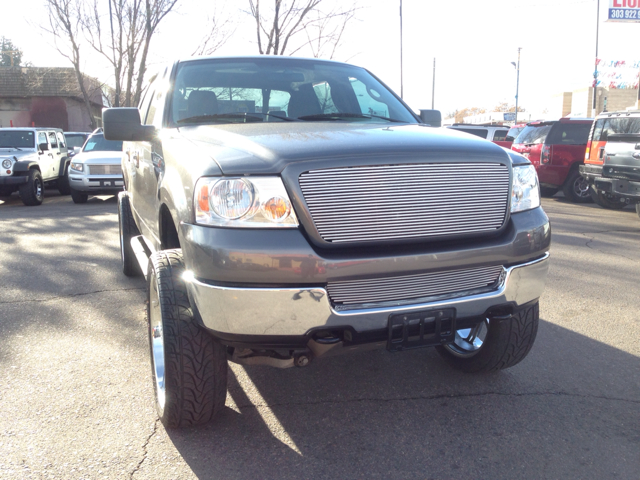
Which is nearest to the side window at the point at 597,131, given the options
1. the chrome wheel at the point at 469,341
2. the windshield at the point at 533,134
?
the windshield at the point at 533,134

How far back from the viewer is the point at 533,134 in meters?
13.1

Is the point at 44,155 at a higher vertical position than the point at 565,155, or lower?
higher

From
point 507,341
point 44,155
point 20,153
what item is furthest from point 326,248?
point 44,155

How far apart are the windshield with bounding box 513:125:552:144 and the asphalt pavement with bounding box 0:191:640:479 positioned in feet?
29.0

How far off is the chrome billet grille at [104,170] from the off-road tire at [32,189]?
3.98 feet

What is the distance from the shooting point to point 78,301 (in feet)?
16.0

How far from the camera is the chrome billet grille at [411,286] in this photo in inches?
90.9

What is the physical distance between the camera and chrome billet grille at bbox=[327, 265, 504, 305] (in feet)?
7.57

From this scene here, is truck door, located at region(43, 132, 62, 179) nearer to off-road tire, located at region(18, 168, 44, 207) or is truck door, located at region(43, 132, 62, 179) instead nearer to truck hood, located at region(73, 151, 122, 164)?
off-road tire, located at region(18, 168, 44, 207)

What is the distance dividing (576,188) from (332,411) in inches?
438

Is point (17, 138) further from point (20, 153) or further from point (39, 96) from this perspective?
point (39, 96)

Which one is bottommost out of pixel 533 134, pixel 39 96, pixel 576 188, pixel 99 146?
pixel 576 188

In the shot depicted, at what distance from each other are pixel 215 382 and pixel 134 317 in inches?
83.1

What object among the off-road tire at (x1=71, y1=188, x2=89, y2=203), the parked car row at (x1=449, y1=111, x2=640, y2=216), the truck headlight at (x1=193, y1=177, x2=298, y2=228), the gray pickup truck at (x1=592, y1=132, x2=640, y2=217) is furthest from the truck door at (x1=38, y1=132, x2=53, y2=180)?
the truck headlight at (x1=193, y1=177, x2=298, y2=228)
